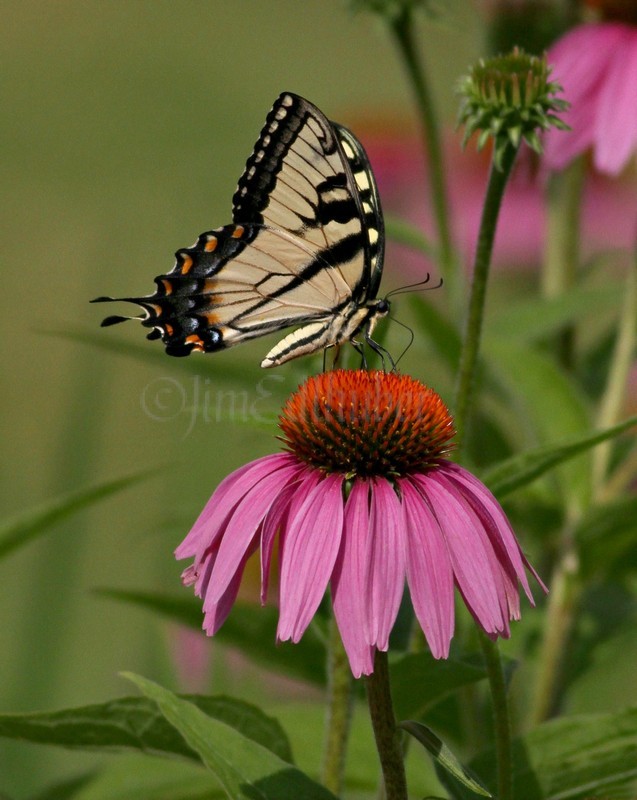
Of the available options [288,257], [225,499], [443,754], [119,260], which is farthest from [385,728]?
[119,260]

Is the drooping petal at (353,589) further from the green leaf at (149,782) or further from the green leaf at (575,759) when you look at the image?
the green leaf at (149,782)

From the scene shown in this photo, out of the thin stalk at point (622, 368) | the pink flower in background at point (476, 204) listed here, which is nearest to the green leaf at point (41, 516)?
the thin stalk at point (622, 368)

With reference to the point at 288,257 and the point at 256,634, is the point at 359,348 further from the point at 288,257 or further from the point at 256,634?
the point at 256,634

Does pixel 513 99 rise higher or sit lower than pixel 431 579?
higher

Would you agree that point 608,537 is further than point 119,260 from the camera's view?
No

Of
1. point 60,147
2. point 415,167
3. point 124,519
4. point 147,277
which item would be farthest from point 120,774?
point 60,147

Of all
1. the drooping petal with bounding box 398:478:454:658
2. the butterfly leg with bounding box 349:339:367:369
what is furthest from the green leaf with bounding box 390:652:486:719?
the butterfly leg with bounding box 349:339:367:369

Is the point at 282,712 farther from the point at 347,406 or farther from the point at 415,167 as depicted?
the point at 415,167
